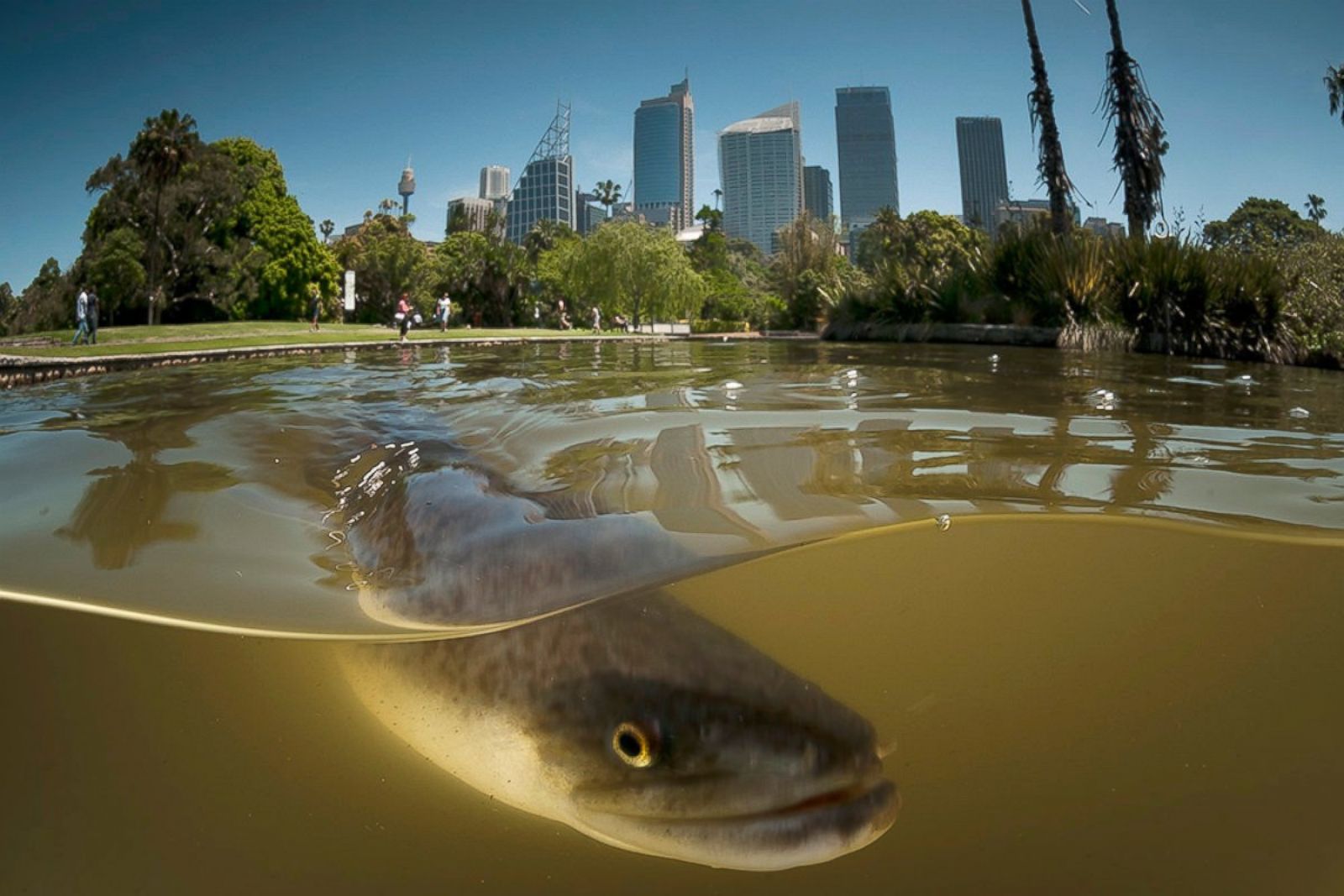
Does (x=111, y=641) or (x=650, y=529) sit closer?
(x=111, y=641)

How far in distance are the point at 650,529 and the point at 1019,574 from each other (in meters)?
1.04

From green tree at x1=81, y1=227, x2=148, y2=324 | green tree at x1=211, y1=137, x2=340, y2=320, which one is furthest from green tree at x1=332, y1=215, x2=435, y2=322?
green tree at x1=81, y1=227, x2=148, y2=324

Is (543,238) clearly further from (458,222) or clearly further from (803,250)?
(803,250)

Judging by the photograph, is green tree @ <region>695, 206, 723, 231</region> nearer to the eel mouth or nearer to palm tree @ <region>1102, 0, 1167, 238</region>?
palm tree @ <region>1102, 0, 1167, 238</region>

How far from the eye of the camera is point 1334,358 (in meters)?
8.21

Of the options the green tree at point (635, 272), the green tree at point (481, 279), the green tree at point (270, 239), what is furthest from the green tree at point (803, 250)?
the green tree at point (270, 239)

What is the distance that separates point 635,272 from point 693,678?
4793 centimetres

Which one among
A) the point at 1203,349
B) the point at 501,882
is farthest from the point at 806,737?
the point at 1203,349

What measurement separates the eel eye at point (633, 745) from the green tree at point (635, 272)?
156ft

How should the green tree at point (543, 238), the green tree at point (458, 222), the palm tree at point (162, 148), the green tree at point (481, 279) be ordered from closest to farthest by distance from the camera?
the palm tree at point (162, 148) → the green tree at point (481, 279) → the green tree at point (543, 238) → the green tree at point (458, 222)

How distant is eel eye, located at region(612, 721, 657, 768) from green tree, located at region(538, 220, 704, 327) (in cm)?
4740

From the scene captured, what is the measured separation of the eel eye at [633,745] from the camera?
1.32 m

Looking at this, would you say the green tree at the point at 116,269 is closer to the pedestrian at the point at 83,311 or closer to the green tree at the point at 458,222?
the pedestrian at the point at 83,311

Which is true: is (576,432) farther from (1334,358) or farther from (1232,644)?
(1334,358)
